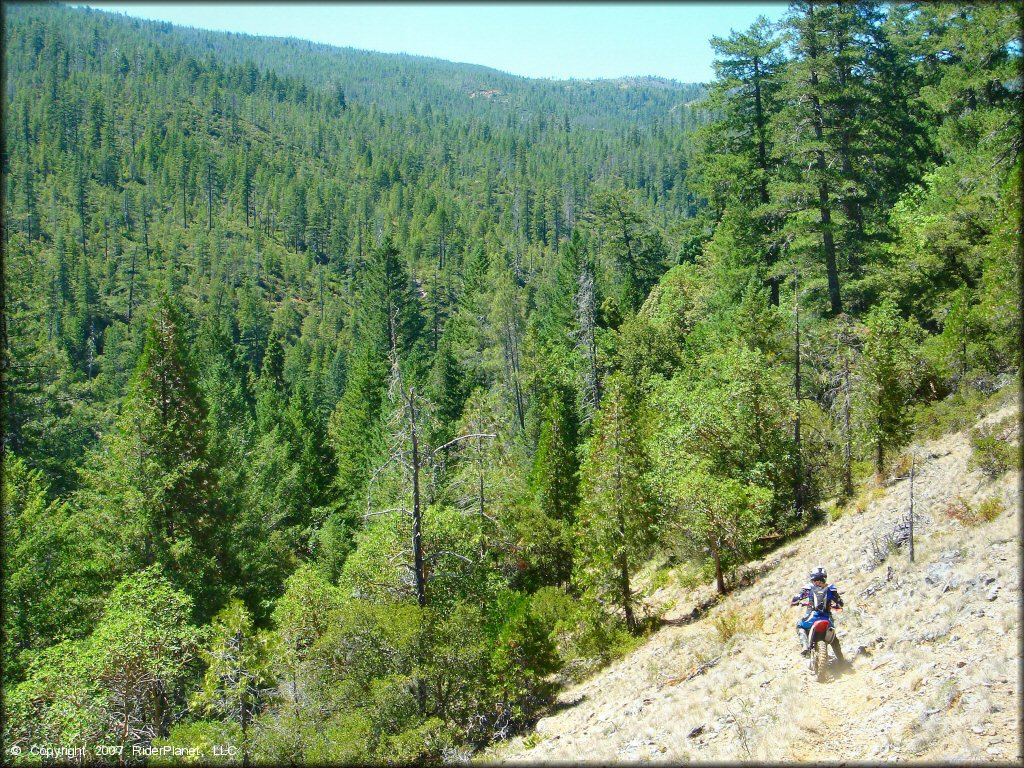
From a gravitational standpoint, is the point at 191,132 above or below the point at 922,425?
above

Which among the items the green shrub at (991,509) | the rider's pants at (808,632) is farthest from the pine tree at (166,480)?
the green shrub at (991,509)

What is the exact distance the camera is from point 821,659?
9.97 metres

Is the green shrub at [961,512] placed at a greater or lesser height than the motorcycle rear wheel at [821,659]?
greater

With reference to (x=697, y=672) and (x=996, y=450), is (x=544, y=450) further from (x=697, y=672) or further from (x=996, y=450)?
(x=996, y=450)

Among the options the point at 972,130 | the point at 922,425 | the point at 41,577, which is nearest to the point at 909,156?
the point at 972,130

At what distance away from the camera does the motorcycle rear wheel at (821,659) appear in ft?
32.7

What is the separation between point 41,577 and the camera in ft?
59.9

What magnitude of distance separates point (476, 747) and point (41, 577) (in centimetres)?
1370

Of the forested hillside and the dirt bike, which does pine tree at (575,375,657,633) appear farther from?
the dirt bike

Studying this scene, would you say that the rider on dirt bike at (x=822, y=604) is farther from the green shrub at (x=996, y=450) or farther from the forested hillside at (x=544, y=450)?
the forested hillside at (x=544, y=450)

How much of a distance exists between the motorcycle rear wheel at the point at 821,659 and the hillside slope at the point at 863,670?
0.15m

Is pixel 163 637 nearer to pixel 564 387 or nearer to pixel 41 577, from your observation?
pixel 41 577

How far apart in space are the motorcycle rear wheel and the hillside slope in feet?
0.48

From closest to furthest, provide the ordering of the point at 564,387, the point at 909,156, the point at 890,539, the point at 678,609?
the point at 890,539, the point at 678,609, the point at 909,156, the point at 564,387
